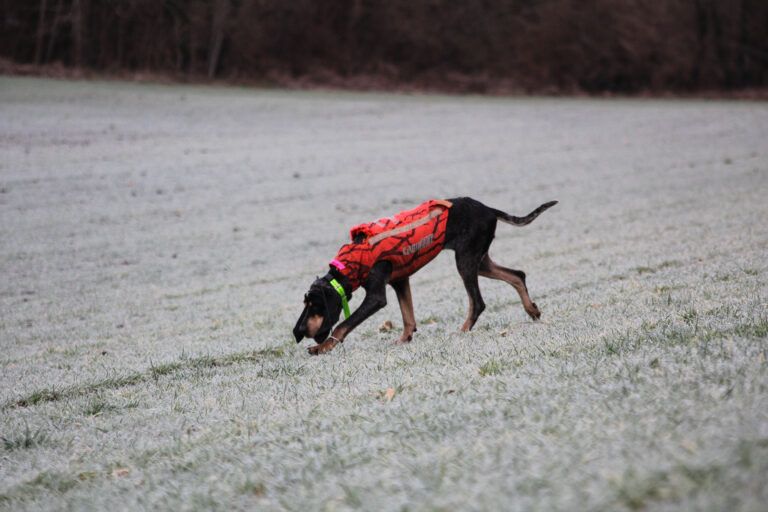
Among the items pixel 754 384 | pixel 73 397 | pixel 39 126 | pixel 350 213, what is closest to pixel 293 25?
pixel 39 126

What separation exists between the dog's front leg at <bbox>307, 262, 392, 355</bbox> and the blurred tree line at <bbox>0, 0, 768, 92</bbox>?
134 feet

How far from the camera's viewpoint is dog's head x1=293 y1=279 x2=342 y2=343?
768cm

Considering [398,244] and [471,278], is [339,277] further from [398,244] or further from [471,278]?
[471,278]

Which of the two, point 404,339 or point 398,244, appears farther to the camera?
point 404,339

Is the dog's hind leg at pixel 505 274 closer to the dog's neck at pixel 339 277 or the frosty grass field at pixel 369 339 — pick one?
the frosty grass field at pixel 369 339

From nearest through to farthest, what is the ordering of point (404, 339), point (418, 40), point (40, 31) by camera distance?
1. point (404, 339)
2. point (40, 31)
3. point (418, 40)

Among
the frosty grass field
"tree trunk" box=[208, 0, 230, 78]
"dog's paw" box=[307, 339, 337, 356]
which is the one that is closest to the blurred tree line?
"tree trunk" box=[208, 0, 230, 78]

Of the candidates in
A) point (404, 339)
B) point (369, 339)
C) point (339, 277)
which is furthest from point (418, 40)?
point (339, 277)

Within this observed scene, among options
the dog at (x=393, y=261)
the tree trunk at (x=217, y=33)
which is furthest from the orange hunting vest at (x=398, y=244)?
the tree trunk at (x=217, y=33)

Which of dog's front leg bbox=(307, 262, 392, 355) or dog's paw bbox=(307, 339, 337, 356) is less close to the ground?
dog's front leg bbox=(307, 262, 392, 355)

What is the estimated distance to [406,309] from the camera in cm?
840

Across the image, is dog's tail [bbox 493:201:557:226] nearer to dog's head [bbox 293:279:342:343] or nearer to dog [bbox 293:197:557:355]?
dog [bbox 293:197:557:355]

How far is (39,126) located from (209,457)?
91.3ft

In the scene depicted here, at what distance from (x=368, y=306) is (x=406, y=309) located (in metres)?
0.67
